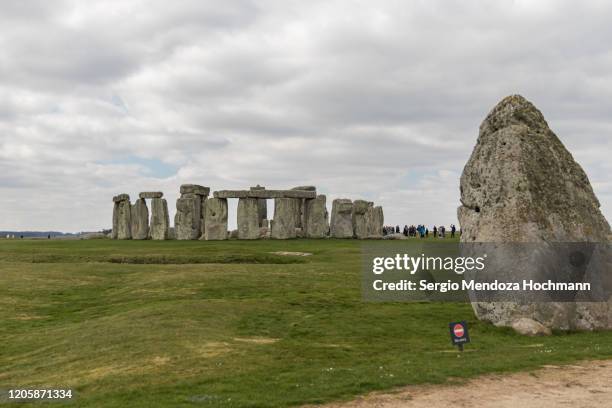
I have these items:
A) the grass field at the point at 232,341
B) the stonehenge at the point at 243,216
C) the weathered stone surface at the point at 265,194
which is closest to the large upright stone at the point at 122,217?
the stonehenge at the point at 243,216

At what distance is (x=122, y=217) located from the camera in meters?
55.4

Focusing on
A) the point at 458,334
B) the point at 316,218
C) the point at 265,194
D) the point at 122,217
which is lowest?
the point at 458,334

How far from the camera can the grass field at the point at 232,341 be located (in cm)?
1016

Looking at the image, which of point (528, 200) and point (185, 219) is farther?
point (185, 219)

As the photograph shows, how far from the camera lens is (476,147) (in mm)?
17641

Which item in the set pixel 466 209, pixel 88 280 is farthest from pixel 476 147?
pixel 88 280

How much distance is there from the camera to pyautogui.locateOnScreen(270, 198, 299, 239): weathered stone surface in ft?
165

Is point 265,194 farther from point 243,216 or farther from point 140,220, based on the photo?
point 140,220

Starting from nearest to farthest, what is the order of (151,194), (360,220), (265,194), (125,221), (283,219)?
(283,219), (265,194), (151,194), (360,220), (125,221)

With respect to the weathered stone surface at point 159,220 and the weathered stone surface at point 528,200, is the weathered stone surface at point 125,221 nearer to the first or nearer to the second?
the weathered stone surface at point 159,220

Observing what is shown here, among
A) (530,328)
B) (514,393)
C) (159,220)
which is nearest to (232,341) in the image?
(514,393)

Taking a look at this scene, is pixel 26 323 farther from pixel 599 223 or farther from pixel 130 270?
pixel 599 223

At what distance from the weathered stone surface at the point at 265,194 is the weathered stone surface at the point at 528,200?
112ft

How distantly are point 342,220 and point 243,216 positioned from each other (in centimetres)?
877
